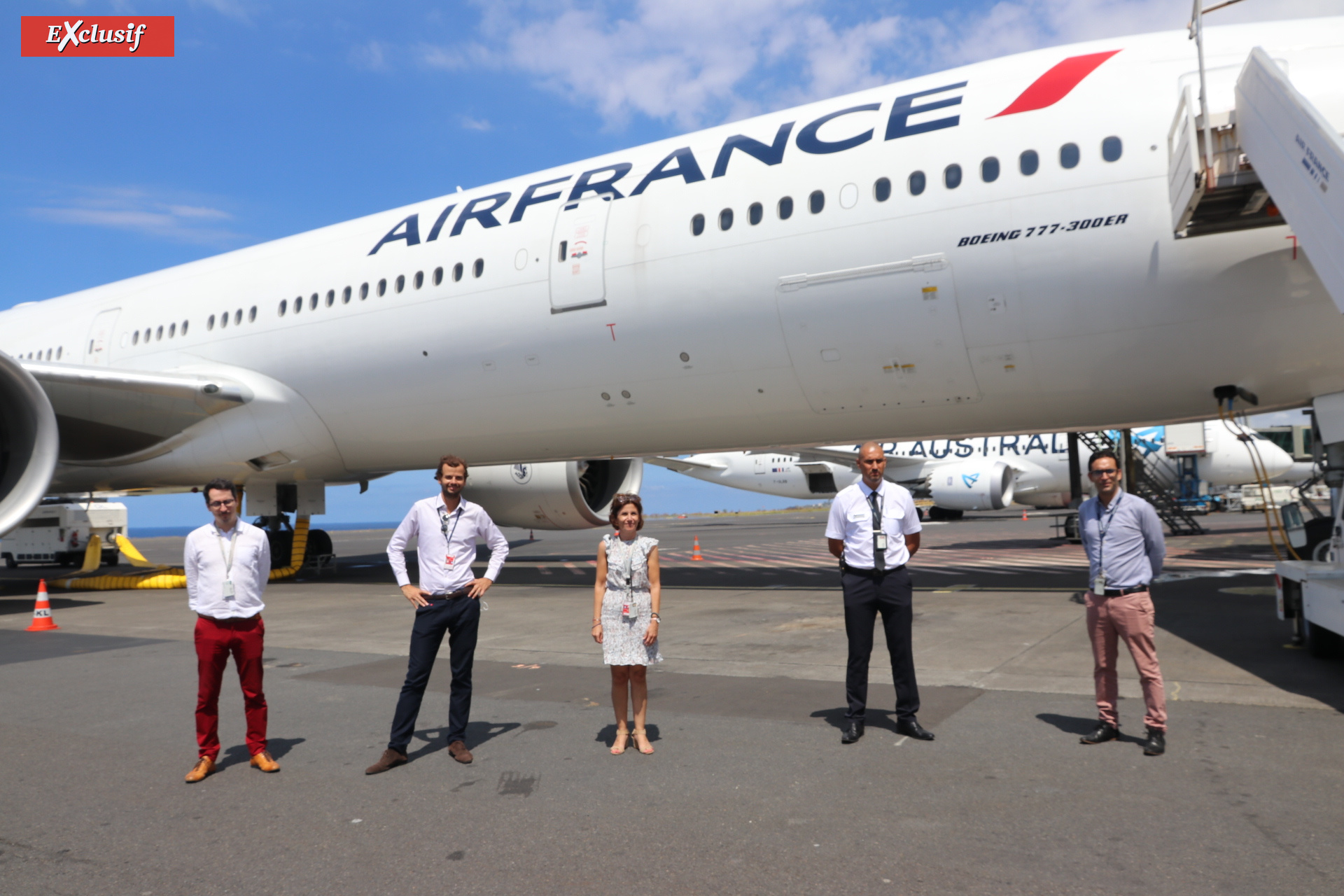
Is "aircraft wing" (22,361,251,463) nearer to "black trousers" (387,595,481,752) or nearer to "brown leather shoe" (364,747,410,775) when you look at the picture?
"black trousers" (387,595,481,752)

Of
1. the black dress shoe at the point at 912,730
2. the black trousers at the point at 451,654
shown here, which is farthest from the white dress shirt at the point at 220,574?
→ the black dress shoe at the point at 912,730

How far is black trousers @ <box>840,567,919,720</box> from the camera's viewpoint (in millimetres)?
4473

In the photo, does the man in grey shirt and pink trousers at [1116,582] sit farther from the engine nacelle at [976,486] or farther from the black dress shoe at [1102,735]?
the engine nacelle at [976,486]

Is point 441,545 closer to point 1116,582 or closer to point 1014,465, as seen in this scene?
point 1116,582

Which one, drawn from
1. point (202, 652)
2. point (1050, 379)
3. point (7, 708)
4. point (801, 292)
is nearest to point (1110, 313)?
point (1050, 379)

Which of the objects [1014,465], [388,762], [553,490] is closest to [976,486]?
[1014,465]

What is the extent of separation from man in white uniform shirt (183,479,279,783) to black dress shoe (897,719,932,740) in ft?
9.84

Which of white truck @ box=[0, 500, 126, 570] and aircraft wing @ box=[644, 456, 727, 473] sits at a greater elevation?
aircraft wing @ box=[644, 456, 727, 473]

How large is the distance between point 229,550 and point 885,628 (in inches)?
130

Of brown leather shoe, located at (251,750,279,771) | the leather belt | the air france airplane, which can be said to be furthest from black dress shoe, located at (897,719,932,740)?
the air france airplane

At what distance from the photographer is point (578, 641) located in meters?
7.64

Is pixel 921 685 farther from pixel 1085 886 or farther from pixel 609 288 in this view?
pixel 609 288

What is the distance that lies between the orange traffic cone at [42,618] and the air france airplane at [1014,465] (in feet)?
56.0

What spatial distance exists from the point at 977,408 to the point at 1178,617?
8.00 ft
